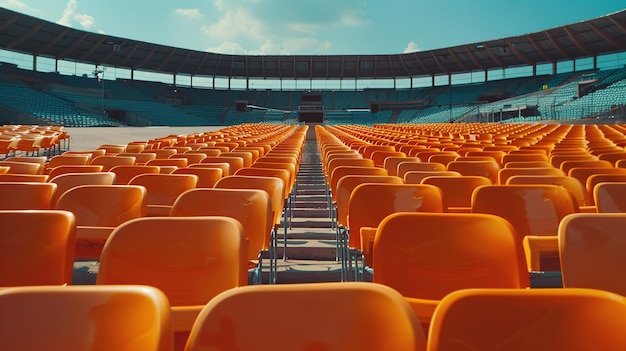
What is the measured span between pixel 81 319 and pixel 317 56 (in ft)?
197

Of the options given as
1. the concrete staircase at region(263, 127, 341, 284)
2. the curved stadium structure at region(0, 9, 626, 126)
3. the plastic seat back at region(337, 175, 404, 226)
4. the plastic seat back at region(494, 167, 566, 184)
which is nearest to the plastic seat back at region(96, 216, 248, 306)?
the concrete staircase at region(263, 127, 341, 284)

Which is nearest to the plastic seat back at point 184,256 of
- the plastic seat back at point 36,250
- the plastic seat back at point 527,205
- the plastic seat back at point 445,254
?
the plastic seat back at point 36,250

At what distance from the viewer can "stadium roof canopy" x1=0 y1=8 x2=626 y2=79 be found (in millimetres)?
42312

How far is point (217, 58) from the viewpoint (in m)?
59.2

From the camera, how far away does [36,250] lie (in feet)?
8.35

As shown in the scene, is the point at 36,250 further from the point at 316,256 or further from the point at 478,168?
the point at 478,168

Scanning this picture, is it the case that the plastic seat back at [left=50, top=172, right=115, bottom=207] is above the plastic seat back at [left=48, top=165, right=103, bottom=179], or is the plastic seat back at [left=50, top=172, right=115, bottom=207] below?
below

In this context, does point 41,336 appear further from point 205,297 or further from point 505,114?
point 505,114

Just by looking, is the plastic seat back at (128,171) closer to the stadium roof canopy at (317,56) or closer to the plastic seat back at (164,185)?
the plastic seat back at (164,185)

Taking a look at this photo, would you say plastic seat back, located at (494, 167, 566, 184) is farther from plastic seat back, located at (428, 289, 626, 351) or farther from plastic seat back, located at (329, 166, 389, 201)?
plastic seat back, located at (428, 289, 626, 351)

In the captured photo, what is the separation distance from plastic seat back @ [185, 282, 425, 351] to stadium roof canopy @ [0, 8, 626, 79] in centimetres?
4547

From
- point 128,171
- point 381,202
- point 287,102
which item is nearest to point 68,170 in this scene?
point 128,171

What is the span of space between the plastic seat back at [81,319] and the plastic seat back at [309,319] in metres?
A: 0.16

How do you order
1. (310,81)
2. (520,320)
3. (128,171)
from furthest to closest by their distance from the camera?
(310,81)
(128,171)
(520,320)
